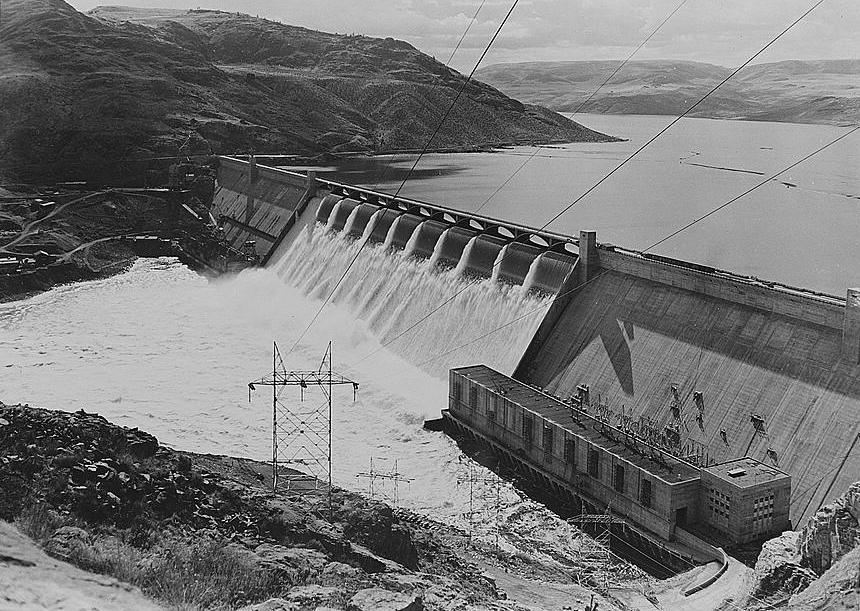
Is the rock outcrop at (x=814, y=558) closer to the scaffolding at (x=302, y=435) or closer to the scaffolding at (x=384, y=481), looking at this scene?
the scaffolding at (x=302, y=435)

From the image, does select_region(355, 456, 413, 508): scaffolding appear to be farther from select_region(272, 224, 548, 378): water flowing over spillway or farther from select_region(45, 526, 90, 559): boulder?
select_region(45, 526, 90, 559): boulder

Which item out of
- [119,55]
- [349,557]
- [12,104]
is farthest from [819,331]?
[119,55]

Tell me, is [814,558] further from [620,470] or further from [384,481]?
[384,481]

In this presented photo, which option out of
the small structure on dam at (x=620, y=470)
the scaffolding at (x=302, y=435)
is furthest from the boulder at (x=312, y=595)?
the small structure on dam at (x=620, y=470)

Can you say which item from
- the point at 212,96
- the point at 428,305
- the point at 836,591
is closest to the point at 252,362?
the point at 428,305

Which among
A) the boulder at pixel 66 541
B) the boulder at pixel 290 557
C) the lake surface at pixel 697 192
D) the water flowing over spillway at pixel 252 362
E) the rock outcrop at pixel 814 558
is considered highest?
the lake surface at pixel 697 192

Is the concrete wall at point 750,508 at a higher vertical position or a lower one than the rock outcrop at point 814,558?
lower
